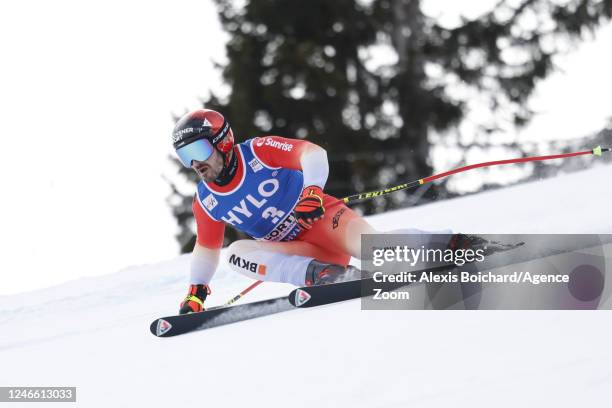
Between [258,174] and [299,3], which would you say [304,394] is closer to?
[258,174]

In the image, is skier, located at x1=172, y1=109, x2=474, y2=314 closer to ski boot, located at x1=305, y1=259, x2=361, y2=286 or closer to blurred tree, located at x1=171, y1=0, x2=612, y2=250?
ski boot, located at x1=305, y1=259, x2=361, y2=286

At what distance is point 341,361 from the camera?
2730 mm

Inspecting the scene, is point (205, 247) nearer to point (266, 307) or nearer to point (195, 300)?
point (195, 300)

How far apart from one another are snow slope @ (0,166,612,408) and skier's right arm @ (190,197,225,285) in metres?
0.46

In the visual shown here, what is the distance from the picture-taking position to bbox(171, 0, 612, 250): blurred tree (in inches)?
698

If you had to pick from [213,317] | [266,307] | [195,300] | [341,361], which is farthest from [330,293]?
[341,361]

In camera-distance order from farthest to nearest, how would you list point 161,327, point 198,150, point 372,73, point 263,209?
point 372,73 → point 263,209 → point 198,150 → point 161,327

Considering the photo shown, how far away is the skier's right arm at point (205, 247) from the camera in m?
4.65

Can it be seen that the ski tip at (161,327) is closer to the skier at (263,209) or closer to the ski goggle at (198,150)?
the skier at (263,209)

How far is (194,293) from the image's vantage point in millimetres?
4598

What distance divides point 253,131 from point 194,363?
579 inches

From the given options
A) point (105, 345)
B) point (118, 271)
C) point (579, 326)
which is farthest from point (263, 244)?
point (118, 271)

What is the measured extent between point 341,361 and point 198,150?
1848 millimetres

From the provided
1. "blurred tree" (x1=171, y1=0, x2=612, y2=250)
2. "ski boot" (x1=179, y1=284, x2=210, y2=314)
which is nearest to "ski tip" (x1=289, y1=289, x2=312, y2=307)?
"ski boot" (x1=179, y1=284, x2=210, y2=314)
